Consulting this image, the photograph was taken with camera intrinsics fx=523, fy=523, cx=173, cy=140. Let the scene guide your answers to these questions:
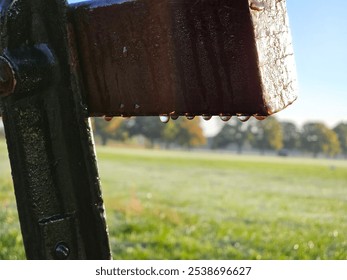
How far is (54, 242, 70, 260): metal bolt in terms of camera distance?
1.22 m

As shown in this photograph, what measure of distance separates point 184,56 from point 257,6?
0.17 m

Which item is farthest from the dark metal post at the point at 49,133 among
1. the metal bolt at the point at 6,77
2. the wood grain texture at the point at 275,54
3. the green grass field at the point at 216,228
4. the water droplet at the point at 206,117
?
the green grass field at the point at 216,228

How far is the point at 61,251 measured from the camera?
1216mm

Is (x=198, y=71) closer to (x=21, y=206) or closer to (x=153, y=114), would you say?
(x=153, y=114)

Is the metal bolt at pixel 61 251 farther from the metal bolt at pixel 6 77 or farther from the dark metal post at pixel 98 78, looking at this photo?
the metal bolt at pixel 6 77

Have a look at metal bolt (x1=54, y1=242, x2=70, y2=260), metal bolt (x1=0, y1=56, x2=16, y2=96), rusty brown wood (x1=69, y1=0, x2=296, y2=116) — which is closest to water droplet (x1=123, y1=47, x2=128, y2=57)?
rusty brown wood (x1=69, y1=0, x2=296, y2=116)

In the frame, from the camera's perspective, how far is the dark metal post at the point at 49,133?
3.87 ft

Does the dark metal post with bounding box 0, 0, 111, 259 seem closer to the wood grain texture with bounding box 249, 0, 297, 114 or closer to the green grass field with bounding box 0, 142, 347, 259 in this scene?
the wood grain texture with bounding box 249, 0, 297, 114

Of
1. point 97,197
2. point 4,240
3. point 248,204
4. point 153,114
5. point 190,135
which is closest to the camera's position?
point 153,114

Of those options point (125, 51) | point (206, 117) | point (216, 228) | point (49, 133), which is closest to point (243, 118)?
point (206, 117)

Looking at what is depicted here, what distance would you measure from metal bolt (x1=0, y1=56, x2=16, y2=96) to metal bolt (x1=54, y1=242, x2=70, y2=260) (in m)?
0.37
